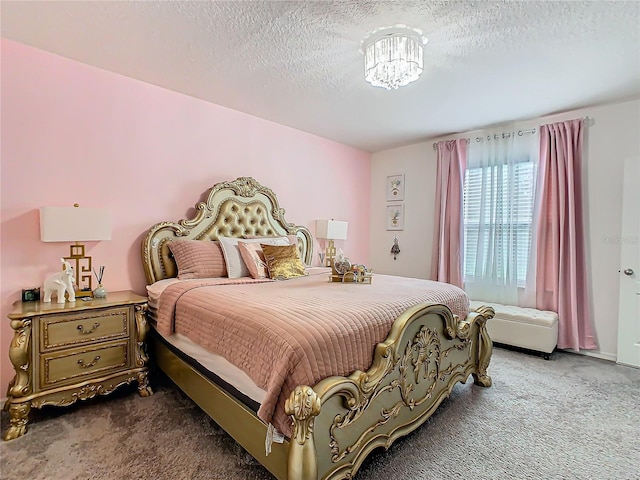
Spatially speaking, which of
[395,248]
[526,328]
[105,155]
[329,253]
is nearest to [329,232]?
[329,253]

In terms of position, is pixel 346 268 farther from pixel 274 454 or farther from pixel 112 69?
pixel 112 69

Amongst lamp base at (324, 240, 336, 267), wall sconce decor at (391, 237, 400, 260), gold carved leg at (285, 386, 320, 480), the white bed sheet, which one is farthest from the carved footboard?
wall sconce decor at (391, 237, 400, 260)

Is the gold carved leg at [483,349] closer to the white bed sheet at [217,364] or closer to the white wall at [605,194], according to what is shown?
the white wall at [605,194]

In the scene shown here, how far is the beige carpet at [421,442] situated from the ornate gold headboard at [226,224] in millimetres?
1056

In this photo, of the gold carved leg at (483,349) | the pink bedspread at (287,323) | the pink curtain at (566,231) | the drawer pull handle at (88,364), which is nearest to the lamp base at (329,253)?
the pink bedspread at (287,323)

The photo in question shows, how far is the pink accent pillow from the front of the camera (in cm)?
287

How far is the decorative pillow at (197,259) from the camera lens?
109 inches

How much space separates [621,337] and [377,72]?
128 inches

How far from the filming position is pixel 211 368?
6.11 feet

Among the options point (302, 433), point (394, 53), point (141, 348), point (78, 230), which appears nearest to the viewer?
point (302, 433)

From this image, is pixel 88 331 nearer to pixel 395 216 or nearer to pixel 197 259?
pixel 197 259

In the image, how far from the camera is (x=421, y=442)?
73.9 inches

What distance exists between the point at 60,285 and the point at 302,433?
197 cm

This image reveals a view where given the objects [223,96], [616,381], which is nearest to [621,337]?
[616,381]
